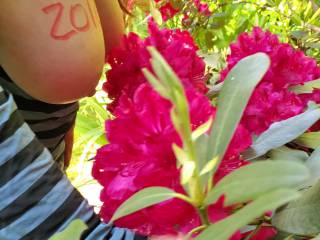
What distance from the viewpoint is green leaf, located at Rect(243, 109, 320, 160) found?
39 centimetres

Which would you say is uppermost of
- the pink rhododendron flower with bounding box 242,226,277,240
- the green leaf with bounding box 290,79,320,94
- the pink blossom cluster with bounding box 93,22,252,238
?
the pink blossom cluster with bounding box 93,22,252,238

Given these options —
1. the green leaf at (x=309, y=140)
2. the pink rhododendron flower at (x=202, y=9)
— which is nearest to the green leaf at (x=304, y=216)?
the green leaf at (x=309, y=140)

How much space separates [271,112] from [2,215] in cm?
28

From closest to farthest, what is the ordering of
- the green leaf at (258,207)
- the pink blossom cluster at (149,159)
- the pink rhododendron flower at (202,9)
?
the green leaf at (258,207) < the pink blossom cluster at (149,159) < the pink rhododendron flower at (202,9)

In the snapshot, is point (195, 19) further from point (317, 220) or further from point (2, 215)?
point (317, 220)

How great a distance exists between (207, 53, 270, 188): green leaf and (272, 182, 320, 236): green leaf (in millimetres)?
64

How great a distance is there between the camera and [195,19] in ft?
4.33

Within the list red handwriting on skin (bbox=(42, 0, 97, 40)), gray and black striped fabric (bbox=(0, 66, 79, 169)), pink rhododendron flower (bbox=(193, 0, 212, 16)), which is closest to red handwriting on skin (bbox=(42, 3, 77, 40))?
red handwriting on skin (bbox=(42, 0, 97, 40))

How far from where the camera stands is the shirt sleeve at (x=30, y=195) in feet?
1.58

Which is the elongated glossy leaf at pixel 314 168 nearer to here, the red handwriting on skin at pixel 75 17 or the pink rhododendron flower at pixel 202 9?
the red handwriting on skin at pixel 75 17

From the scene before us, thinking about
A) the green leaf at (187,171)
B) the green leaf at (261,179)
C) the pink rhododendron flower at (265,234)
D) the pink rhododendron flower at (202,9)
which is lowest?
the pink rhododendron flower at (202,9)

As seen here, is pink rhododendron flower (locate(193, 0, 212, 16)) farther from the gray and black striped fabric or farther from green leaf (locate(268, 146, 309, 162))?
green leaf (locate(268, 146, 309, 162))

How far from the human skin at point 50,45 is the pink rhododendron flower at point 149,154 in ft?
0.92

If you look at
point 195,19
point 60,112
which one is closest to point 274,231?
point 60,112
